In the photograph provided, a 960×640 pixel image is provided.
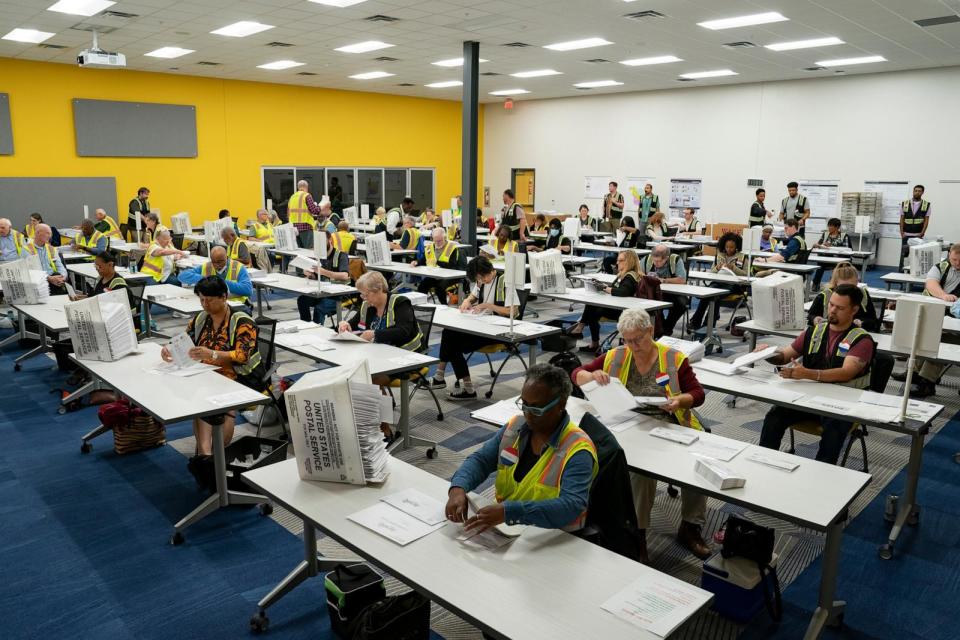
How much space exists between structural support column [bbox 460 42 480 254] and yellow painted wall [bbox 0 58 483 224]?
7350 millimetres

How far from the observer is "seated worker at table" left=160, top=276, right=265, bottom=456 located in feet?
15.3

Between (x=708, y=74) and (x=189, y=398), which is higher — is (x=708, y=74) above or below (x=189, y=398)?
above

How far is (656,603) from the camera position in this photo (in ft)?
6.84

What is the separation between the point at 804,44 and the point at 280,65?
978 cm

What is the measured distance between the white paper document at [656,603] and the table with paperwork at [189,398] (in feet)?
8.24

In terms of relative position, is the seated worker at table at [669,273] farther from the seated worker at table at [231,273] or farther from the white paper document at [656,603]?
the white paper document at [656,603]

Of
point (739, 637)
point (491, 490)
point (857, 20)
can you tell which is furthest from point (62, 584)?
point (857, 20)

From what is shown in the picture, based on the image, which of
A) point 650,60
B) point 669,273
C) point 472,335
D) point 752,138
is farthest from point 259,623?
point 752,138

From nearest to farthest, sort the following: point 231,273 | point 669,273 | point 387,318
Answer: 1. point 387,318
2. point 231,273
3. point 669,273

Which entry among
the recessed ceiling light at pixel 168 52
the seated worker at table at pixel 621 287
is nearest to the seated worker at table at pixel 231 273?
the seated worker at table at pixel 621 287

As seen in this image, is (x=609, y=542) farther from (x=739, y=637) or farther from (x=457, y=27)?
(x=457, y=27)

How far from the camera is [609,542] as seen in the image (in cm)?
262

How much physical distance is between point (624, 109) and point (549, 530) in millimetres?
17550

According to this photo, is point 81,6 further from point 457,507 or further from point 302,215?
point 457,507
